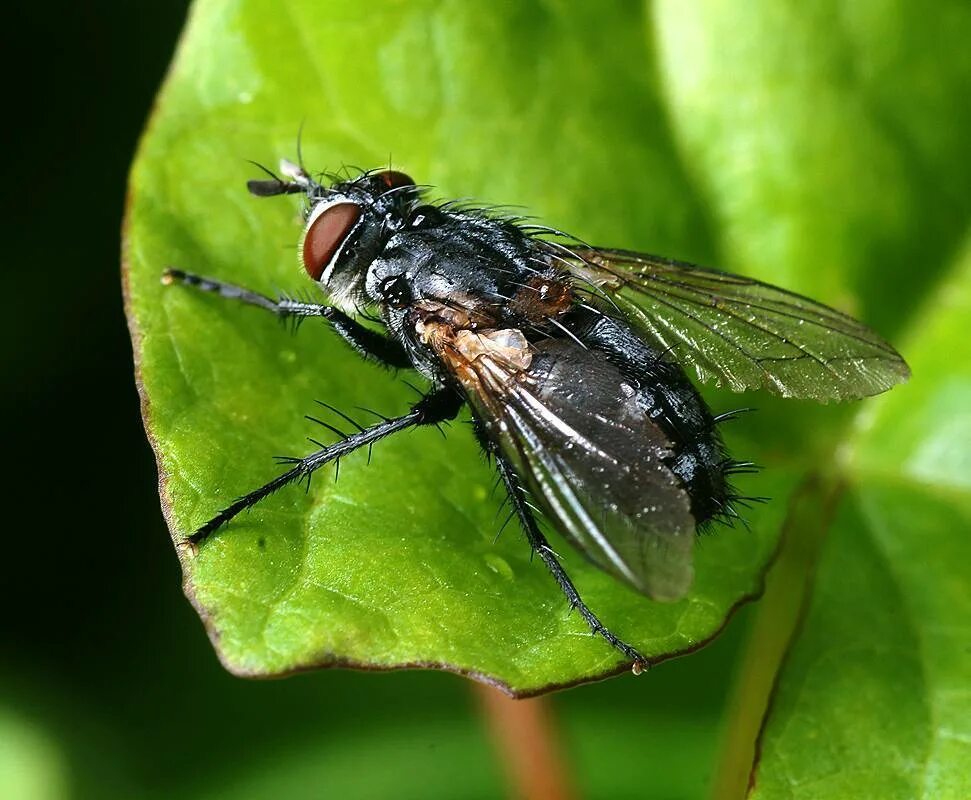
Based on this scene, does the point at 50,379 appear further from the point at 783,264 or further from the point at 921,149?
the point at 921,149

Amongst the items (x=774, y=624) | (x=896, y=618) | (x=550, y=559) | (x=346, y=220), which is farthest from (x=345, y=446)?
(x=896, y=618)

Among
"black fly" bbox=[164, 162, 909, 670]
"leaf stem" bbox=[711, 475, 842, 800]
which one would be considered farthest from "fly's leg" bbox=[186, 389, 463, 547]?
"leaf stem" bbox=[711, 475, 842, 800]

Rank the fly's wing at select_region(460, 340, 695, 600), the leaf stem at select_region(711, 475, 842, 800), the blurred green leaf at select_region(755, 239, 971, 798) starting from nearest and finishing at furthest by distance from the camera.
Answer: the fly's wing at select_region(460, 340, 695, 600) → the blurred green leaf at select_region(755, 239, 971, 798) → the leaf stem at select_region(711, 475, 842, 800)

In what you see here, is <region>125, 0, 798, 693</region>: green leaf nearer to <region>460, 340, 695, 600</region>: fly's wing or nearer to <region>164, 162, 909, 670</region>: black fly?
<region>164, 162, 909, 670</region>: black fly

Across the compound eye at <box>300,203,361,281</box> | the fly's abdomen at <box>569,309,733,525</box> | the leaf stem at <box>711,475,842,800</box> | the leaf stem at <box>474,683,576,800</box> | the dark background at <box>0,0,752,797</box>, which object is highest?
the fly's abdomen at <box>569,309,733,525</box>

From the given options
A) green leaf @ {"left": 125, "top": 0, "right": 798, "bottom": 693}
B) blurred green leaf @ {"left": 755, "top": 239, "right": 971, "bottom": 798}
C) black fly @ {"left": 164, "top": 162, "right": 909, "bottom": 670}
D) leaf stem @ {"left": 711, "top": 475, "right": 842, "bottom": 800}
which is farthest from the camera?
leaf stem @ {"left": 711, "top": 475, "right": 842, "bottom": 800}

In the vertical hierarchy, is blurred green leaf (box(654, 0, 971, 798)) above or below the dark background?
above

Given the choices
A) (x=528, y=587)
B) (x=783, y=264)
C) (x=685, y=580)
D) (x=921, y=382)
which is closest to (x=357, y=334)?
(x=528, y=587)

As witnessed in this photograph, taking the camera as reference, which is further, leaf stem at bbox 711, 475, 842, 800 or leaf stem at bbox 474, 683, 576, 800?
leaf stem at bbox 474, 683, 576, 800
